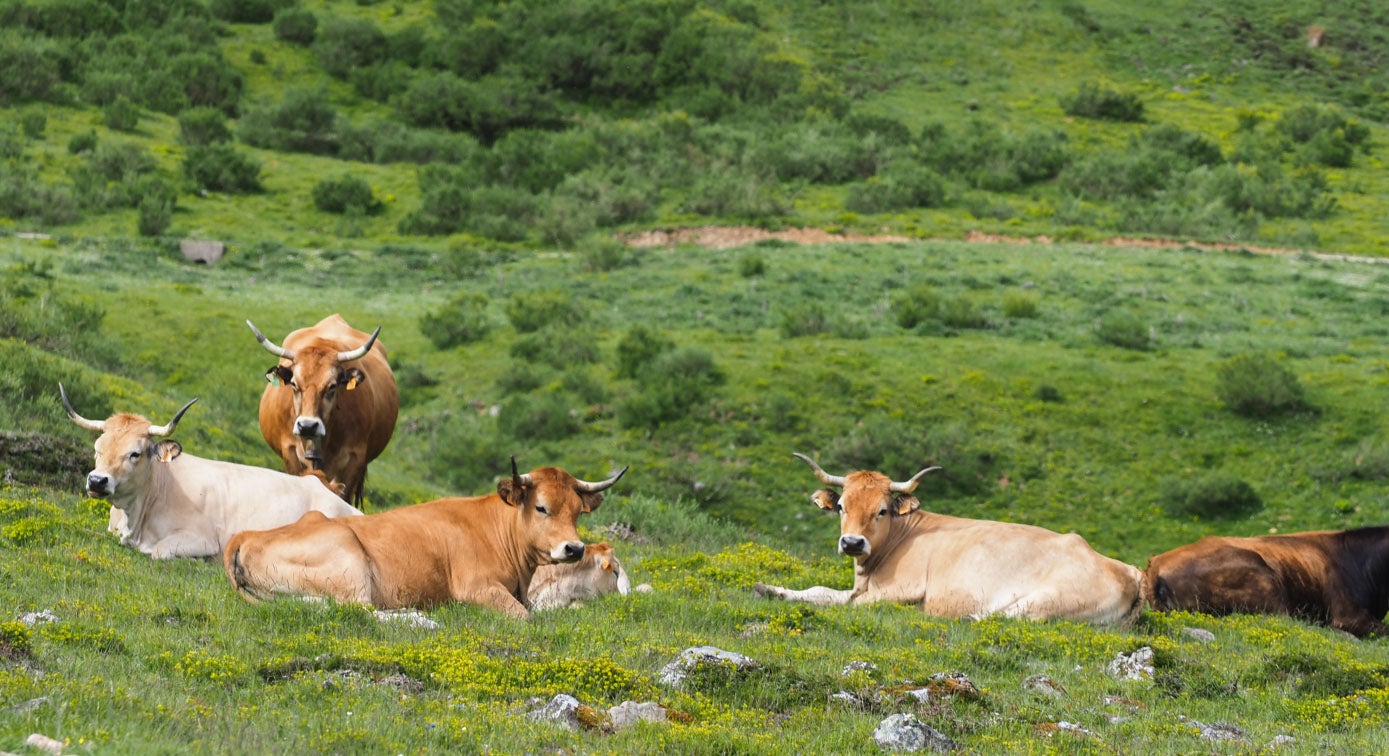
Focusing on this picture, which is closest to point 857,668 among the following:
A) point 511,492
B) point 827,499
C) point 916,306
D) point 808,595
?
point 511,492

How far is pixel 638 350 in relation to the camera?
125 feet

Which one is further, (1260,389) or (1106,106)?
(1106,106)

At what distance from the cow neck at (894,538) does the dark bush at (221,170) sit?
49.9 metres

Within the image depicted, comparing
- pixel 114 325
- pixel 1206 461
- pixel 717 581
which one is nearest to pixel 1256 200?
pixel 1206 461

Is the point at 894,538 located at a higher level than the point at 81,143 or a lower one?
higher

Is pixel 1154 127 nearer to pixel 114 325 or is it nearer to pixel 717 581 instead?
pixel 114 325

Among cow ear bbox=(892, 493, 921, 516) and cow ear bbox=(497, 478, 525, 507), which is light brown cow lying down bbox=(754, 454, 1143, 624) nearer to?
cow ear bbox=(892, 493, 921, 516)

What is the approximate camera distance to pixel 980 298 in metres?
45.4

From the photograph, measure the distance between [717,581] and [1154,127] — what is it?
238 feet

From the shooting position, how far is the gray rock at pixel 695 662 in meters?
9.42

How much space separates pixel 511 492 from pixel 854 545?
3.52 meters

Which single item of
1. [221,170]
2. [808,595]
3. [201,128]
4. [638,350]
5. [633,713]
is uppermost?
[633,713]

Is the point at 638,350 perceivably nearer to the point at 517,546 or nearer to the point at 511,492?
the point at 517,546

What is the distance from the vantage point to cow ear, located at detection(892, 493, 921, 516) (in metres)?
14.5
